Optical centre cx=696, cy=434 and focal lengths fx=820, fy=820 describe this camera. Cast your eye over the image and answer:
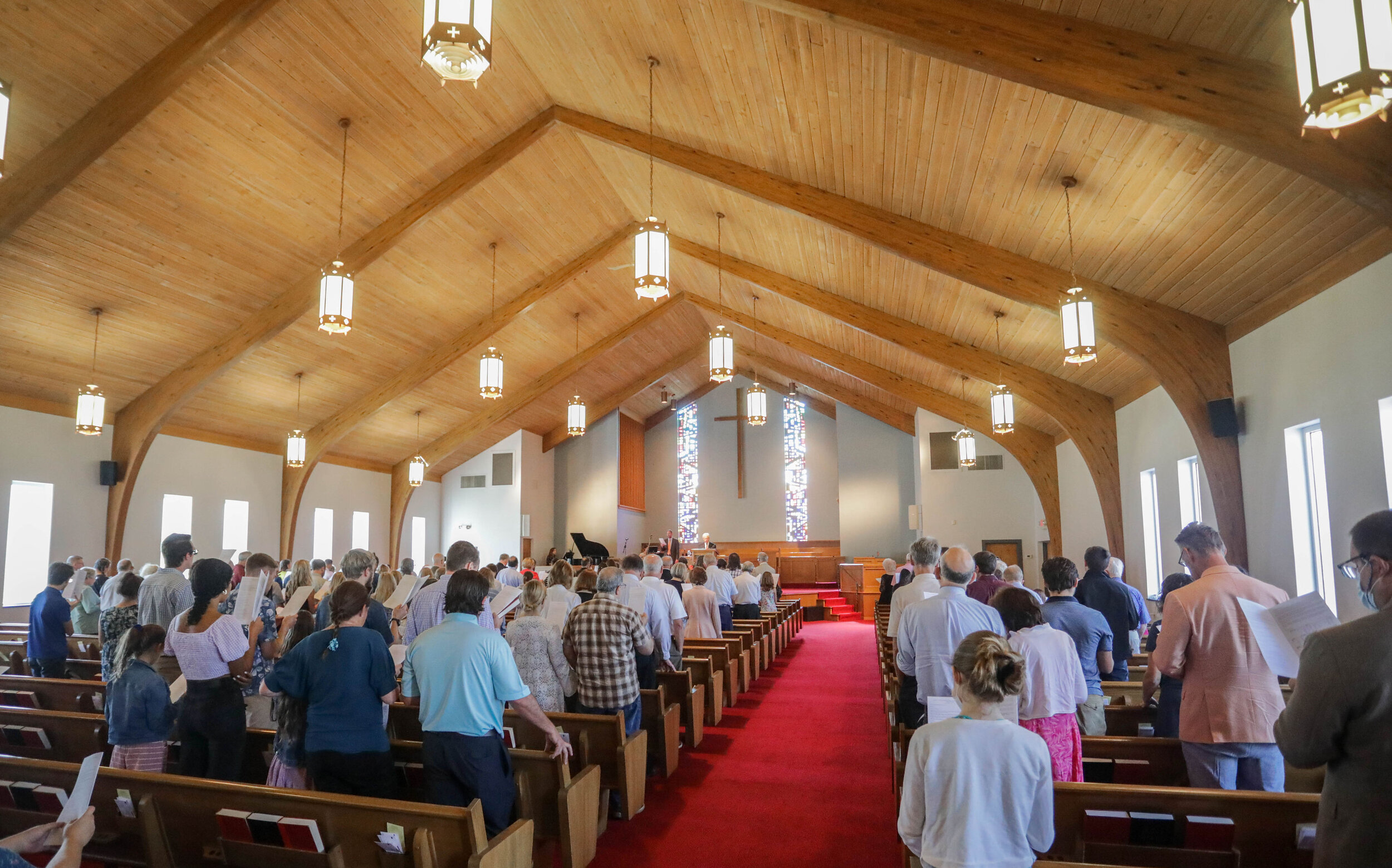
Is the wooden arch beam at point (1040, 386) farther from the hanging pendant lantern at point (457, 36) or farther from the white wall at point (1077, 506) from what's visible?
the hanging pendant lantern at point (457, 36)

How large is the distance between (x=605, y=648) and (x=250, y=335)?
24.4 feet

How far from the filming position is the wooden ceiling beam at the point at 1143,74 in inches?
149

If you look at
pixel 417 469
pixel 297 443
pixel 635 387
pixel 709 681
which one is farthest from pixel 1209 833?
pixel 635 387

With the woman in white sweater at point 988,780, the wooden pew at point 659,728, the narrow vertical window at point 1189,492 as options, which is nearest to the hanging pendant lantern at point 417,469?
the wooden pew at point 659,728

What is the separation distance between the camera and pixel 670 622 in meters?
5.87

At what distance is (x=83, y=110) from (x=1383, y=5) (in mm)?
7794

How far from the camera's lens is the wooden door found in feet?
47.7

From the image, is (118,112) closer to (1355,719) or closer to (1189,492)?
(1355,719)

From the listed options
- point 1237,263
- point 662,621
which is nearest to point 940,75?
point 1237,263

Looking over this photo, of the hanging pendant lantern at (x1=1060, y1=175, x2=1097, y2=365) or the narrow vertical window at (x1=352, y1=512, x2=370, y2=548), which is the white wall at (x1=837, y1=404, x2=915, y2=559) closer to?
the narrow vertical window at (x1=352, y1=512, x2=370, y2=548)

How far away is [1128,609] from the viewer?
4340 millimetres

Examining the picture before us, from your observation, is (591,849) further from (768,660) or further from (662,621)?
(768,660)

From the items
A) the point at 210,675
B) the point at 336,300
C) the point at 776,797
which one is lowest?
the point at 776,797

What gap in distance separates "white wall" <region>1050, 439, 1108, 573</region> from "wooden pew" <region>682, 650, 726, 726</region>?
583cm
